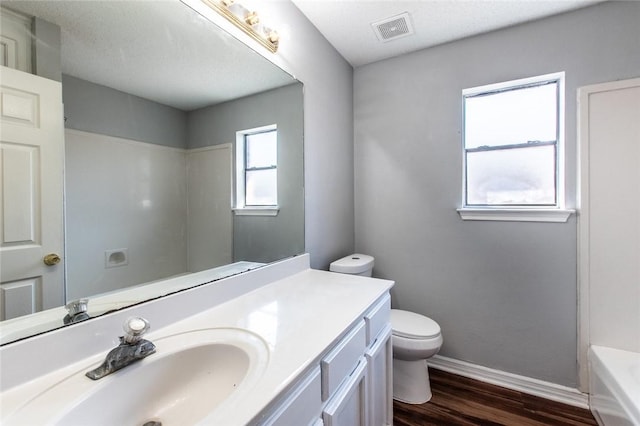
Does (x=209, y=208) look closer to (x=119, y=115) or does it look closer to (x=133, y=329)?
(x=119, y=115)

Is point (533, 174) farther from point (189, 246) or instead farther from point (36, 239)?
point (36, 239)

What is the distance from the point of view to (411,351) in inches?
65.0

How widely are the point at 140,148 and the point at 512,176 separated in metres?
2.17

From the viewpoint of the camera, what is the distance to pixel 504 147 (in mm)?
1913

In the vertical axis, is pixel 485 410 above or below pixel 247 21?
below

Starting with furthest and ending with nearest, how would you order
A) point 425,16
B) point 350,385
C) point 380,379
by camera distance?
point 425,16 → point 380,379 → point 350,385

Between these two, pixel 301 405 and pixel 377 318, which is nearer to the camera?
pixel 301 405

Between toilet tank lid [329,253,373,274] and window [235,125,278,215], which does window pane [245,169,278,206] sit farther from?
toilet tank lid [329,253,373,274]

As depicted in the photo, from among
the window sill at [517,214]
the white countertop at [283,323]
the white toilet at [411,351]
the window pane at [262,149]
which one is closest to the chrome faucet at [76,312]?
the white countertop at [283,323]

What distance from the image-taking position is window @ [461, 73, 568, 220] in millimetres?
1787

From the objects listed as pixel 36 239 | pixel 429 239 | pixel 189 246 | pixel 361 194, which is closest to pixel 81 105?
pixel 36 239

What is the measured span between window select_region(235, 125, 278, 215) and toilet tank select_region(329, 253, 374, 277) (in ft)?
2.01

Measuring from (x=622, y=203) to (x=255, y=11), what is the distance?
7.37ft

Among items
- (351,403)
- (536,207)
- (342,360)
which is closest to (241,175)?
(342,360)
